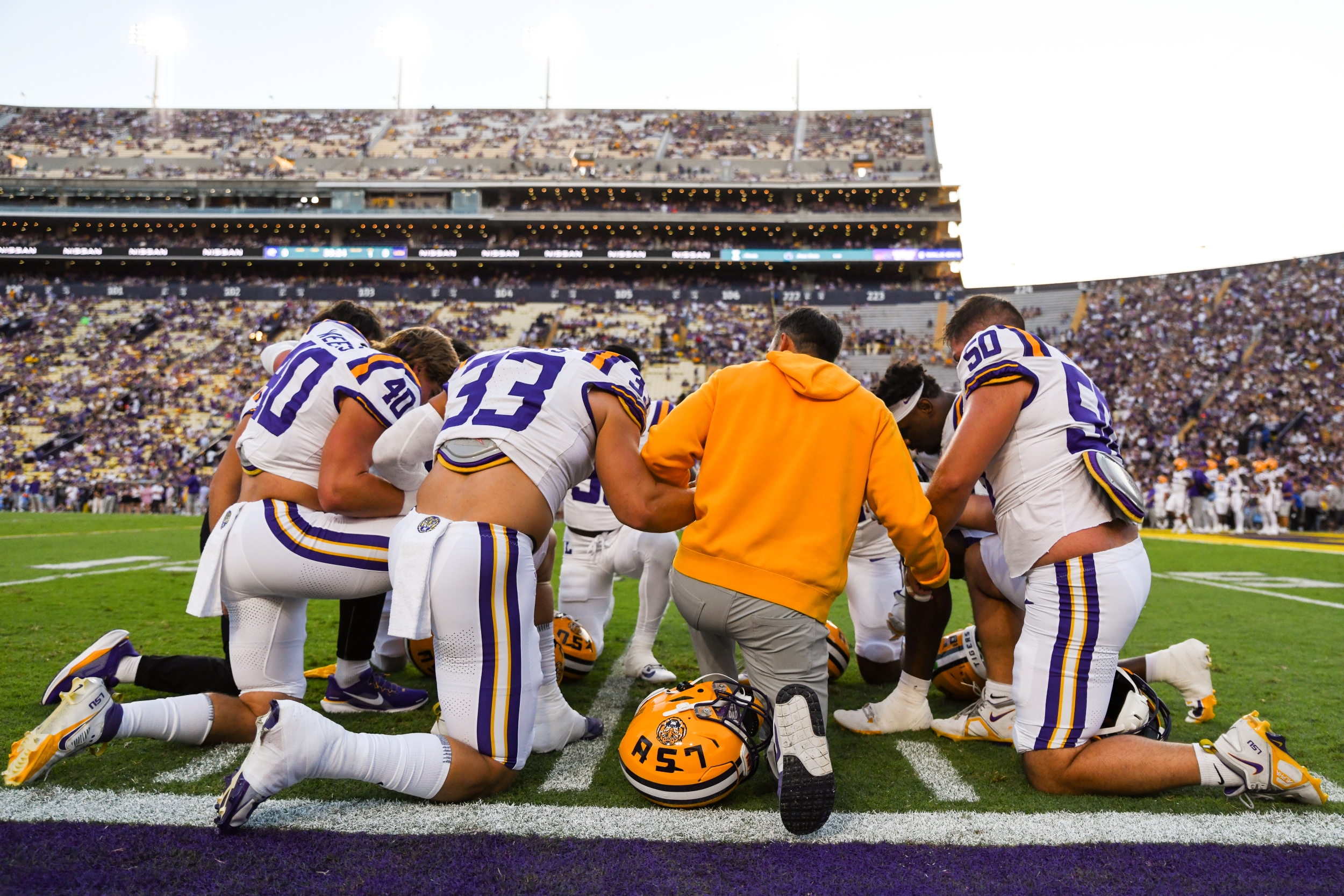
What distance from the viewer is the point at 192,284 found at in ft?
122

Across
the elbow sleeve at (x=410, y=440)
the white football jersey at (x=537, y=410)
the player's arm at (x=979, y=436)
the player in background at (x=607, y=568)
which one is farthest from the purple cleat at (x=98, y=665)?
the player's arm at (x=979, y=436)

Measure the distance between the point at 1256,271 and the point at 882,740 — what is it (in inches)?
1352

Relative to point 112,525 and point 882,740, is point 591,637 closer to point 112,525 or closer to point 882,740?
point 882,740

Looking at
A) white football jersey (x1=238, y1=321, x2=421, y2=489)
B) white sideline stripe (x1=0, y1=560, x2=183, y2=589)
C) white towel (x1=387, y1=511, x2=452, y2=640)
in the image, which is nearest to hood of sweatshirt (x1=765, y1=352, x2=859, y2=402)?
white towel (x1=387, y1=511, x2=452, y2=640)

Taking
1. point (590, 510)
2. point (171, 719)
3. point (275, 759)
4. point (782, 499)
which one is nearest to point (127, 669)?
point (171, 719)

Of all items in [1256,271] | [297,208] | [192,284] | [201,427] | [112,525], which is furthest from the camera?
[297,208]

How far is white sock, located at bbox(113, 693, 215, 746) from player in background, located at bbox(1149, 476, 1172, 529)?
20.2 meters

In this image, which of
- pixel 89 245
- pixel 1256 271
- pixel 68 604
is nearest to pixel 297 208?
pixel 89 245

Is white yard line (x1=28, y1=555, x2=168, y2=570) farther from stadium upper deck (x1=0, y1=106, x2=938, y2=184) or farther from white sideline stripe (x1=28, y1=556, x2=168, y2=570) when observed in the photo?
stadium upper deck (x1=0, y1=106, x2=938, y2=184)

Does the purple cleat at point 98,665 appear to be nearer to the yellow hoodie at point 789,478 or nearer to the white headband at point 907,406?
the yellow hoodie at point 789,478

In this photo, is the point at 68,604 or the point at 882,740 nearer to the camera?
the point at 882,740

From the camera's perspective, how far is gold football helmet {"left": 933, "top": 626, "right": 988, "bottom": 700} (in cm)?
393

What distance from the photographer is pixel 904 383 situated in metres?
3.66

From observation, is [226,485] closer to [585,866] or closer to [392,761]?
[392,761]
